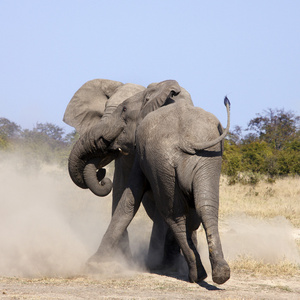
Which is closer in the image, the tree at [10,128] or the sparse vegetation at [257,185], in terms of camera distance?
the sparse vegetation at [257,185]

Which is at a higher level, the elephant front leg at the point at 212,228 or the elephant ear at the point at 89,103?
the elephant ear at the point at 89,103

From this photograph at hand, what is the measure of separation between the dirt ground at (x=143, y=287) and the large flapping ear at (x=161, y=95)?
1727mm

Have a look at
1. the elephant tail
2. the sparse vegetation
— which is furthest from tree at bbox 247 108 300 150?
the elephant tail

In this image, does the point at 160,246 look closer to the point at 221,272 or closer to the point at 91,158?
the point at 91,158

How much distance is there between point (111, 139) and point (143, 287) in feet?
7.37

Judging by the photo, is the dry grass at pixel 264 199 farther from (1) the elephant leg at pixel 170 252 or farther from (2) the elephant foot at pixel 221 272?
(2) the elephant foot at pixel 221 272

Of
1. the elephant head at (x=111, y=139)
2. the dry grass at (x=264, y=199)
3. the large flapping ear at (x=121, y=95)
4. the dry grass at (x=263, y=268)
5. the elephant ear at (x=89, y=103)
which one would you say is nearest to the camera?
the dry grass at (x=263, y=268)

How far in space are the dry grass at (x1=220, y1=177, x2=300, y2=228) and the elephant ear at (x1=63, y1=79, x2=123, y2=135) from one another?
11.7ft

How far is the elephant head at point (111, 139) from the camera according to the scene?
7.25 m

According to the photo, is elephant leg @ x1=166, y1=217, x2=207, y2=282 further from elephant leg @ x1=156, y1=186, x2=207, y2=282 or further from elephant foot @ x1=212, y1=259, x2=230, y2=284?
elephant foot @ x1=212, y1=259, x2=230, y2=284

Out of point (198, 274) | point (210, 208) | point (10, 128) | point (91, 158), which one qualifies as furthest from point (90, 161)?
point (10, 128)

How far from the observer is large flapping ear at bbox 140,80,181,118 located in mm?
6922

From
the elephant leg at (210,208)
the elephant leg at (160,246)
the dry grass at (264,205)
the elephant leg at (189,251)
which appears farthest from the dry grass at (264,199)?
the elephant leg at (210,208)

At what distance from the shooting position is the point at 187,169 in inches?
233
